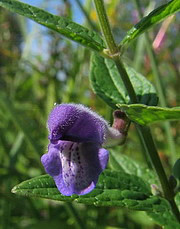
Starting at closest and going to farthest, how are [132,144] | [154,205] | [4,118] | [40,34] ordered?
1. [154,205]
2. [132,144]
3. [4,118]
4. [40,34]

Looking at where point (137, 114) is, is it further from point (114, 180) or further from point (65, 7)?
point (65, 7)

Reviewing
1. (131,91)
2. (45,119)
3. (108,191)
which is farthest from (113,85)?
(45,119)

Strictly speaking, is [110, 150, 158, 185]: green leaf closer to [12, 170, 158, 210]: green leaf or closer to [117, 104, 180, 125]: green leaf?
[12, 170, 158, 210]: green leaf

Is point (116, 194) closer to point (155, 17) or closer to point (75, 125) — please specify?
point (75, 125)

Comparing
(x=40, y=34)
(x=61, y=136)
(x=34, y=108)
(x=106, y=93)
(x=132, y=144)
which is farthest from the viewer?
(x=40, y=34)

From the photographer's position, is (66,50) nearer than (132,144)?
No

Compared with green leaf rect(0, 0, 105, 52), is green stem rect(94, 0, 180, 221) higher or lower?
lower

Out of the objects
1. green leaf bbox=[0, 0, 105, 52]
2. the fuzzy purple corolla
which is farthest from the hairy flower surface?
green leaf bbox=[0, 0, 105, 52]

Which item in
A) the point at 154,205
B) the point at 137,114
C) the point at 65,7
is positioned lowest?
the point at 154,205

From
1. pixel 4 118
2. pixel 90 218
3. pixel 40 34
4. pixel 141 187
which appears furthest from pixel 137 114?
pixel 40 34
